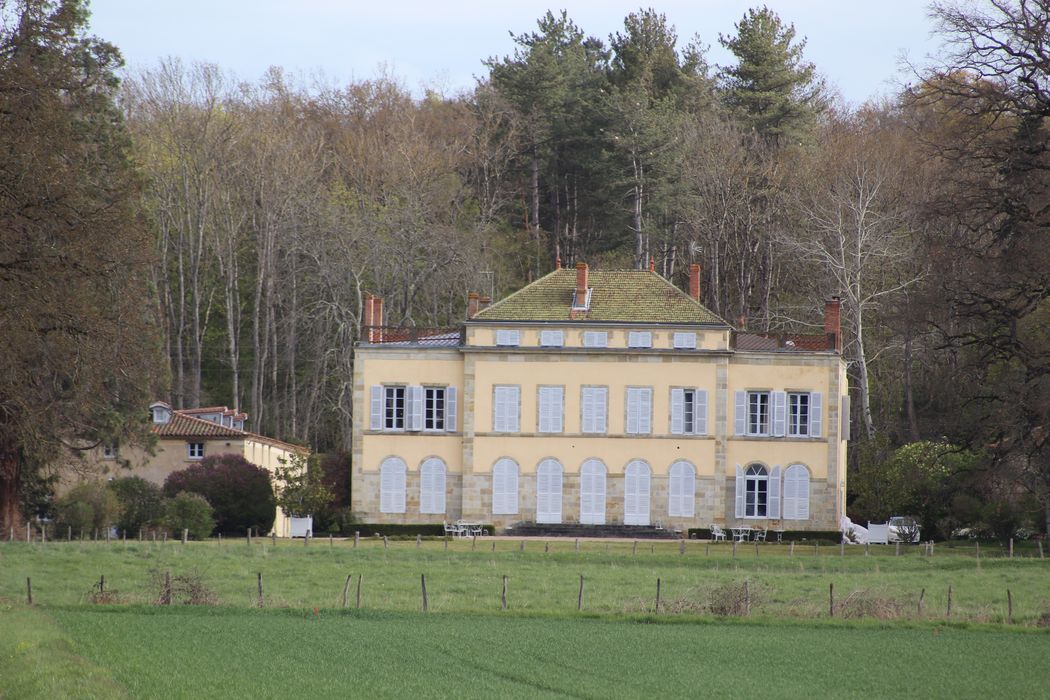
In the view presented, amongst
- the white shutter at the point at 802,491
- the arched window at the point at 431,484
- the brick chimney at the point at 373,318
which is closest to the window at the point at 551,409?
the arched window at the point at 431,484

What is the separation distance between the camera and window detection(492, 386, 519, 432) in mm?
47938

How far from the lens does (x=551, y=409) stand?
47844 mm

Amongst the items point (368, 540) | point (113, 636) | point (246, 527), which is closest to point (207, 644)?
point (113, 636)

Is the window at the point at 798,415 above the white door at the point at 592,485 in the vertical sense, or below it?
above

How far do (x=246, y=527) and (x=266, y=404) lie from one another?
1499 cm

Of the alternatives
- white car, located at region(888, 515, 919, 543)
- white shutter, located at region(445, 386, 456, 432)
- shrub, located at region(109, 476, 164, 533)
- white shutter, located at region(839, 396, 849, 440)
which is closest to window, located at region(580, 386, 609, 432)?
white shutter, located at region(445, 386, 456, 432)

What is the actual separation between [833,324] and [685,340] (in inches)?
175

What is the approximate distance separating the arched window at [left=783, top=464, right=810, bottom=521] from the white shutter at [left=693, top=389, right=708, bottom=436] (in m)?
2.77

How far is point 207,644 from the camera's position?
69.1ft

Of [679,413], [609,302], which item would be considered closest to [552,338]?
[609,302]

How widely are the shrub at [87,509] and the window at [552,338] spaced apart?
13.4m

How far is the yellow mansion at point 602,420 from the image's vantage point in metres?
47.4

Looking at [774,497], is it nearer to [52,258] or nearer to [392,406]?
[392,406]

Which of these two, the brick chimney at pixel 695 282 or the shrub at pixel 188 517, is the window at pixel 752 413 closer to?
the brick chimney at pixel 695 282
